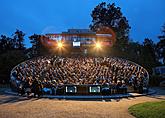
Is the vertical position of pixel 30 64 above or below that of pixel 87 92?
above

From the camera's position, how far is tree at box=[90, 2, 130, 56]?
2630 inches

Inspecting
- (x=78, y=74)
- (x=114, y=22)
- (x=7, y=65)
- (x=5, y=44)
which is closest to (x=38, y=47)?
(x=5, y=44)

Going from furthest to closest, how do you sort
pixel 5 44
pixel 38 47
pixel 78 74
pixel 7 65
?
1. pixel 5 44
2. pixel 38 47
3. pixel 7 65
4. pixel 78 74

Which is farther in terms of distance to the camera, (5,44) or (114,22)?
(5,44)

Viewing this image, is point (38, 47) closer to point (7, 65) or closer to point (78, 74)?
point (7, 65)

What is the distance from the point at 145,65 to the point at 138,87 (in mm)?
28163

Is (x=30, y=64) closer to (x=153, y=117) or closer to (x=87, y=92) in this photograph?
(x=87, y=92)

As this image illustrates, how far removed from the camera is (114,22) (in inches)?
2857

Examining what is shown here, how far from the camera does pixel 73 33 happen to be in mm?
70812

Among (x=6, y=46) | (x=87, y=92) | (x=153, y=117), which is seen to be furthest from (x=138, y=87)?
(x=6, y=46)

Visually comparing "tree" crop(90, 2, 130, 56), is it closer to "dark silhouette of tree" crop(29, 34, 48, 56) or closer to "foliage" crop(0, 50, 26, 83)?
"dark silhouette of tree" crop(29, 34, 48, 56)

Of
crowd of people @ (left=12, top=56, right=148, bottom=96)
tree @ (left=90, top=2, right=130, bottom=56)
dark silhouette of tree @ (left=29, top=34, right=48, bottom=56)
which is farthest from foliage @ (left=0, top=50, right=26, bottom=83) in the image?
tree @ (left=90, top=2, right=130, bottom=56)

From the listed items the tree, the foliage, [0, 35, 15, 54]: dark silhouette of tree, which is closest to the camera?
the foliage

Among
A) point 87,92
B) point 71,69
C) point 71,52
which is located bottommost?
point 87,92
